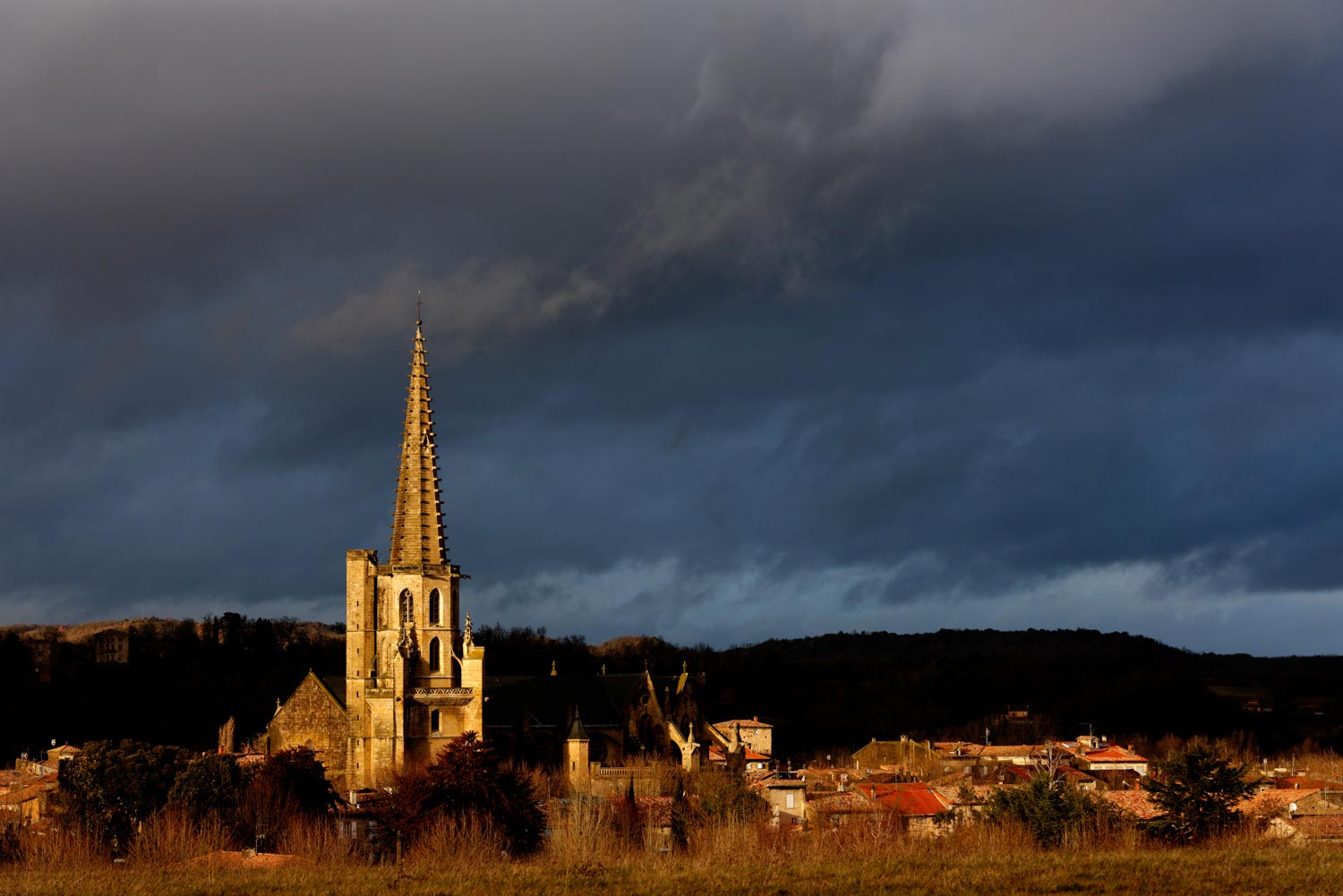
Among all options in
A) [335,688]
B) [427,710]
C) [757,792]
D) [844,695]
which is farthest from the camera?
[844,695]

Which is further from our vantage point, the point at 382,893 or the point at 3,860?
the point at 3,860

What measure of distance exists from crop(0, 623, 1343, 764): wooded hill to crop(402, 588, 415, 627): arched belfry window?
1395 inches

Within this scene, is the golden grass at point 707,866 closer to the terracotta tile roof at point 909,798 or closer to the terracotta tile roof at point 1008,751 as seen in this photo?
the terracotta tile roof at point 909,798

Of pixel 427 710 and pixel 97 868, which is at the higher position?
pixel 427 710

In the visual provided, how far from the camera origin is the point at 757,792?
70625 mm

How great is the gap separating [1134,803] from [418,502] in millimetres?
38668

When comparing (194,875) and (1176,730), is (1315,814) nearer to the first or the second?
(194,875)

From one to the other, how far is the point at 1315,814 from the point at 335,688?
52.8 meters

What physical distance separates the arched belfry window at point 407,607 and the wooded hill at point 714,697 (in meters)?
35.4

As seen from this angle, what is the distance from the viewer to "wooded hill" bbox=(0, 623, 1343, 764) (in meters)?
133

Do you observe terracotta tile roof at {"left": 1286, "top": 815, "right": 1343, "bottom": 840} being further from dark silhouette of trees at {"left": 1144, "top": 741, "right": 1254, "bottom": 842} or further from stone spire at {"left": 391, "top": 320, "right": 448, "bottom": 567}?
stone spire at {"left": 391, "top": 320, "right": 448, "bottom": 567}

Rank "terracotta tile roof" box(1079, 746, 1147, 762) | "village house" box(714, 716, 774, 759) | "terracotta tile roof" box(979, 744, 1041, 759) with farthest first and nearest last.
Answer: "village house" box(714, 716, 774, 759)
"terracotta tile roof" box(979, 744, 1041, 759)
"terracotta tile roof" box(1079, 746, 1147, 762)

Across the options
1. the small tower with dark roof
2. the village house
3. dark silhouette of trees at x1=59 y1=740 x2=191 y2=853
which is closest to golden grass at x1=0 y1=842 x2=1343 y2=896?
dark silhouette of trees at x1=59 y1=740 x2=191 y2=853

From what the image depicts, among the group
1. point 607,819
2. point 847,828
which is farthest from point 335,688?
point 847,828
